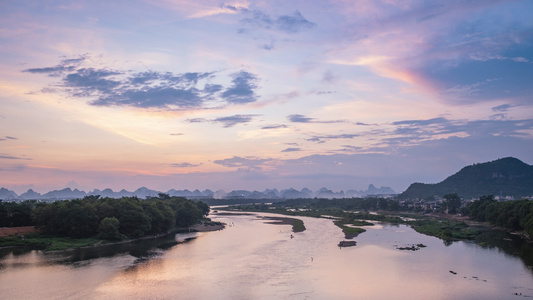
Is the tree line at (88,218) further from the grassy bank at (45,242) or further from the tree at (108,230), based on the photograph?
the grassy bank at (45,242)

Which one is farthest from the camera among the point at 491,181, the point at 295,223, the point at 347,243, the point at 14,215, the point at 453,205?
the point at 491,181

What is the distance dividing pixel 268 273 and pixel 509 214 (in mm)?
46125

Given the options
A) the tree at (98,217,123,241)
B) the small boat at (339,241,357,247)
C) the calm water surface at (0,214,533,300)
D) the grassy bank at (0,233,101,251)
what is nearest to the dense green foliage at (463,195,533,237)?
the calm water surface at (0,214,533,300)

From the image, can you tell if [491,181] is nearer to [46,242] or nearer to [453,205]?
[453,205]

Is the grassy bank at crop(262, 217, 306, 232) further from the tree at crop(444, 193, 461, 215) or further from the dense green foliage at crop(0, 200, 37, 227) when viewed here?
the dense green foliage at crop(0, 200, 37, 227)

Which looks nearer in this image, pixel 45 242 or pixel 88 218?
pixel 45 242

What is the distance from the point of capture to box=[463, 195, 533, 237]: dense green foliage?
5059 cm

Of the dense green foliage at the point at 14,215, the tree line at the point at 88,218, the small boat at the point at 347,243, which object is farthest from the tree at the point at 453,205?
the dense green foliage at the point at 14,215

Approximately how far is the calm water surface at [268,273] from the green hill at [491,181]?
134m

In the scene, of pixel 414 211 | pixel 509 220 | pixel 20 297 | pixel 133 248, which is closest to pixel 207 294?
pixel 20 297

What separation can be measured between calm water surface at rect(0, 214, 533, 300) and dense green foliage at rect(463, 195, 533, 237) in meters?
9.80

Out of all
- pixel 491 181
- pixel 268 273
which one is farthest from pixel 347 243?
pixel 491 181

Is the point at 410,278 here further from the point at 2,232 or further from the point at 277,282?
the point at 2,232

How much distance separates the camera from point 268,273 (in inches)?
1238
